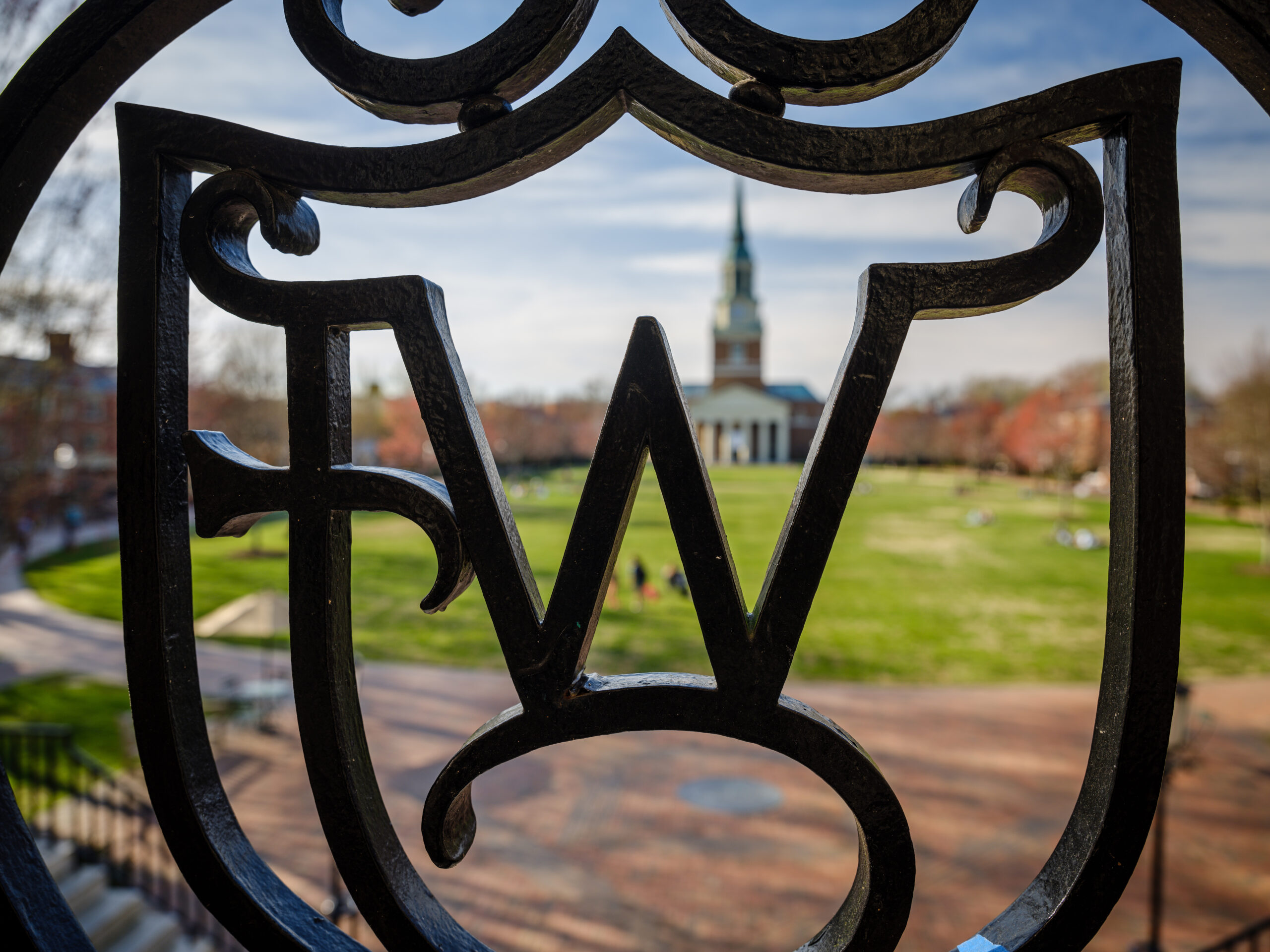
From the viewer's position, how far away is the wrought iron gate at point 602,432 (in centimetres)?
81

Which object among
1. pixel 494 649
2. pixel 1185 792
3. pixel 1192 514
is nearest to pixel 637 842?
pixel 1185 792

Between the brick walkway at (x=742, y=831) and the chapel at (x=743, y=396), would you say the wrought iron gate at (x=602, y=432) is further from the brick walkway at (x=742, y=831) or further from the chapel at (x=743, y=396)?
the chapel at (x=743, y=396)

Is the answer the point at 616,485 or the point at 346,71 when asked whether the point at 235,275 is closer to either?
the point at 346,71

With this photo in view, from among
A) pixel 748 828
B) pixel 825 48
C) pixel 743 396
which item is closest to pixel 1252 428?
pixel 748 828

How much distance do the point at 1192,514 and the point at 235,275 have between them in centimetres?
4184

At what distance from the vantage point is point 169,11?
969 mm

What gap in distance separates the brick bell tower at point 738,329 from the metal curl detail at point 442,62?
6167 centimetres

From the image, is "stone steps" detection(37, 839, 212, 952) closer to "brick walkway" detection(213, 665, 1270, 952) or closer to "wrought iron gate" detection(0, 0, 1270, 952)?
"brick walkway" detection(213, 665, 1270, 952)

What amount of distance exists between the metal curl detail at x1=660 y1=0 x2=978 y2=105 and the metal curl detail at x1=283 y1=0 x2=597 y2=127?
144 mm

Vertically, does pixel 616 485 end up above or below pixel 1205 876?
above

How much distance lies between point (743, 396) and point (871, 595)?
3782cm

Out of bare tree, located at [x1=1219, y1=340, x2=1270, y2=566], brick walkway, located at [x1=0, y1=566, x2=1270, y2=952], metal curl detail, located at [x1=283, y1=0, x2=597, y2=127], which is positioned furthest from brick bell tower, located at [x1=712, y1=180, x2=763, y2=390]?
metal curl detail, located at [x1=283, y1=0, x2=597, y2=127]

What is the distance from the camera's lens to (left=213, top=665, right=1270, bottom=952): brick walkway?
242 inches

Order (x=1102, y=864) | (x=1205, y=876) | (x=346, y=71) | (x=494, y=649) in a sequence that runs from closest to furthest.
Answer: (x=1102, y=864) < (x=346, y=71) < (x=1205, y=876) < (x=494, y=649)
